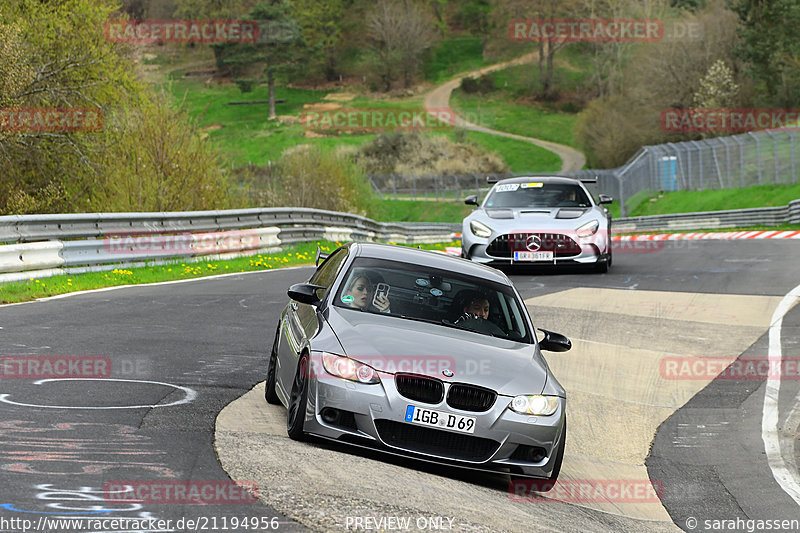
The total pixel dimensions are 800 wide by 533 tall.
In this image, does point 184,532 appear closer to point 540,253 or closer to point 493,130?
point 540,253

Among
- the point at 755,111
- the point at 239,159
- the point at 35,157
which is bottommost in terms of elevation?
the point at 239,159

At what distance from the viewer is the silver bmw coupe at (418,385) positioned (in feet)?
22.5

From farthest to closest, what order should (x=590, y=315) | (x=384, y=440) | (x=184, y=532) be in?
(x=590, y=315)
(x=384, y=440)
(x=184, y=532)

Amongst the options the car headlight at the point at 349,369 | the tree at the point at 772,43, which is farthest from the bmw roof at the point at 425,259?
the tree at the point at 772,43

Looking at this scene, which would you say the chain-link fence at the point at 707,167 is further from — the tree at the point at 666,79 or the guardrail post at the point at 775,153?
the tree at the point at 666,79

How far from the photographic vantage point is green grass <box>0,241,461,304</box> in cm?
1510

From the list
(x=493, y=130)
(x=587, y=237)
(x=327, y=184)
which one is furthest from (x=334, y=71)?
(x=587, y=237)

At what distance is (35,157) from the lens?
2689 centimetres

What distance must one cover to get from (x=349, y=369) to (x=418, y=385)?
448 mm

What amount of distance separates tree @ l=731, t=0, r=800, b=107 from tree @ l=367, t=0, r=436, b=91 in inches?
2668

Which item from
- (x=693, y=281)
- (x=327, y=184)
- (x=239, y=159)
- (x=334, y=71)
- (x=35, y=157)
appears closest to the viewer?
(x=693, y=281)

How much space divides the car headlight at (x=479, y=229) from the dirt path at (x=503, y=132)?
8110 centimetres

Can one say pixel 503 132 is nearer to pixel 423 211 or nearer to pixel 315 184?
pixel 423 211

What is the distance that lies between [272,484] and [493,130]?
113666 millimetres
